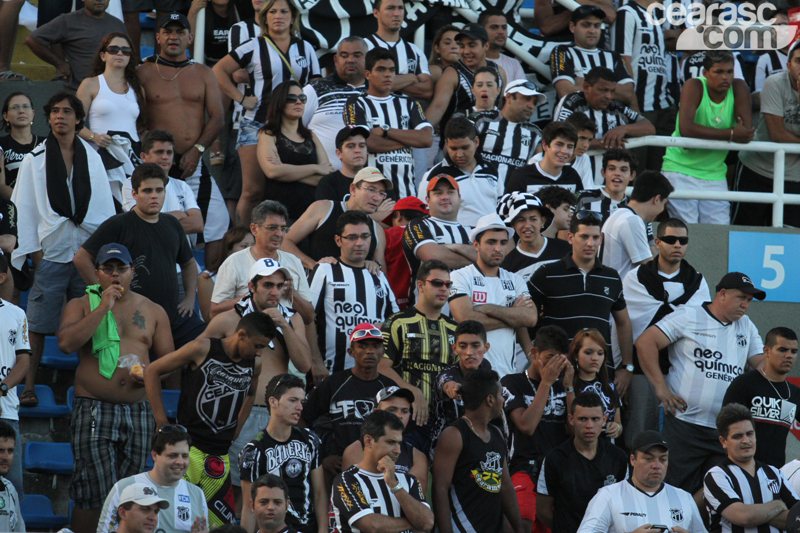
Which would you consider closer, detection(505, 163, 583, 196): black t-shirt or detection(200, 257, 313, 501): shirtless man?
detection(200, 257, 313, 501): shirtless man

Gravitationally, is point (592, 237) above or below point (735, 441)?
above

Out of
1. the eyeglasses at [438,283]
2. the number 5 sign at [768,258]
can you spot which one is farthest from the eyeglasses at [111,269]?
the number 5 sign at [768,258]

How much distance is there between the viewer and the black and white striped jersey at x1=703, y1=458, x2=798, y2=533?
7852 millimetres

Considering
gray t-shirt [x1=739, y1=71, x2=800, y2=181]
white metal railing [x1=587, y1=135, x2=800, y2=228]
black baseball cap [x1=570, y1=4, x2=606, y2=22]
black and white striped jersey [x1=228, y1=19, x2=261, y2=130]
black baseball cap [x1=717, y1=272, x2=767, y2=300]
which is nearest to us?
black baseball cap [x1=717, y1=272, x2=767, y2=300]

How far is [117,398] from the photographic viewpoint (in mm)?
7859

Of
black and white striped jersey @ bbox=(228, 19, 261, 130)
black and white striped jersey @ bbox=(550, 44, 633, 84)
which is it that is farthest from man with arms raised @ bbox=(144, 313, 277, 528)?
black and white striped jersey @ bbox=(550, 44, 633, 84)

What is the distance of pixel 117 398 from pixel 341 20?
5788 millimetres

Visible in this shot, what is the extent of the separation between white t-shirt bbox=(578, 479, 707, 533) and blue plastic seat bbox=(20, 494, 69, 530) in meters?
3.34

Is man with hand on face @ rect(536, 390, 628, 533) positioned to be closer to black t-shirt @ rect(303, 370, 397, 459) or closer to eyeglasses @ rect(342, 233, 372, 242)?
black t-shirt @ rect(303, 370, 397, 459)

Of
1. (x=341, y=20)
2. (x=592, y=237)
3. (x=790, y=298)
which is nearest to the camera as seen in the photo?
(x=592, y=237)

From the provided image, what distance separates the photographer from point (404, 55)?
11.8 metres

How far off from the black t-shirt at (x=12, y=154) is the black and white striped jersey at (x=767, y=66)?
24.3 ft

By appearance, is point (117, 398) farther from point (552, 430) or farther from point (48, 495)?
point (552, 430)

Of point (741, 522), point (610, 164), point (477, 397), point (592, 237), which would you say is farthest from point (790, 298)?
point (477, 397)
